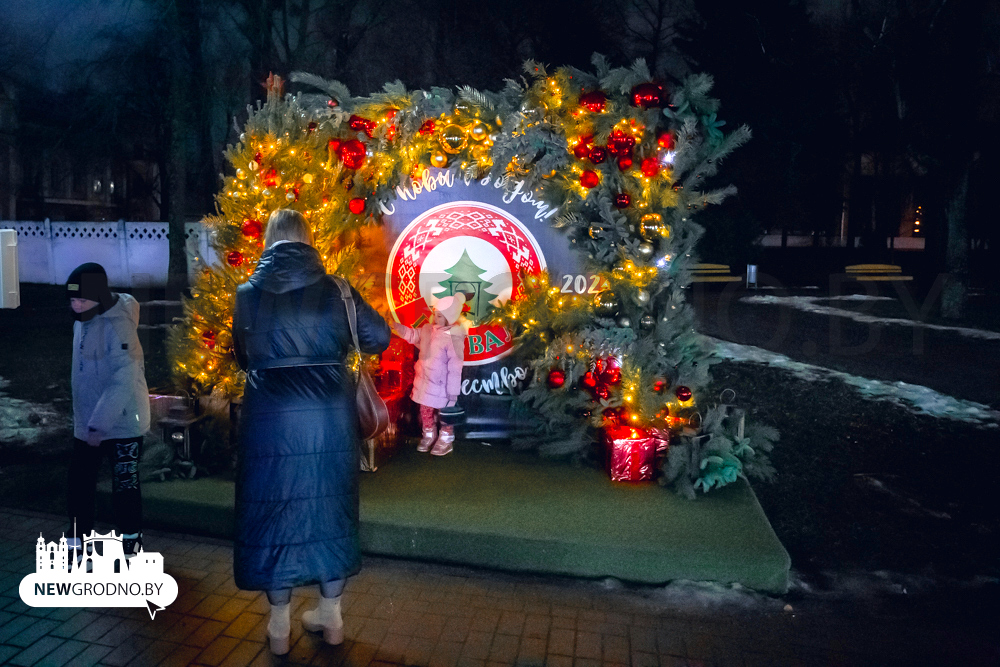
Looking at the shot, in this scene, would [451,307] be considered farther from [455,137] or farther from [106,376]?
[106,376]

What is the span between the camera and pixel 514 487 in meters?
5.64

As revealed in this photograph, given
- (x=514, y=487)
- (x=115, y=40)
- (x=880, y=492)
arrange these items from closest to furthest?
(x=514, y=487) → (x=880, y=492) → (x=115, y=40)

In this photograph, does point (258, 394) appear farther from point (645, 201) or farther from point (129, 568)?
point (645, 201)

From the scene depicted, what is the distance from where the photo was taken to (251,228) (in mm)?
5875

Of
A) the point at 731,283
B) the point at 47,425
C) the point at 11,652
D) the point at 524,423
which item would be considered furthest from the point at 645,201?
the point at 731,283

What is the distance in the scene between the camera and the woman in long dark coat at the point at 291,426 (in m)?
3.53

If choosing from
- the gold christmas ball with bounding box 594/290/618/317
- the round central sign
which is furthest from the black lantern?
the gold christmas ball with bounding box 594/290/618/317

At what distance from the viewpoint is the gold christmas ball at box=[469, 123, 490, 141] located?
6.12 meters

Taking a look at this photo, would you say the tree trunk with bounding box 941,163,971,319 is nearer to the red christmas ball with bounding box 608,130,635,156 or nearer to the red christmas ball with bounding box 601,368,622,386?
the red christmas ball with bounding box 608,130,635,156

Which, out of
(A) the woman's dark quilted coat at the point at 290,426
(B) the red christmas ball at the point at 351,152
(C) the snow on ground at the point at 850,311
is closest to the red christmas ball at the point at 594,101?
(B) the red christmas ball at the point at 351,152

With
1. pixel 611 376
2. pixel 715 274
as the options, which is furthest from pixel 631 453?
pixel 715 274

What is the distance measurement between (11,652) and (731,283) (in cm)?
2863

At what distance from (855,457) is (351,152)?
18.0 feet

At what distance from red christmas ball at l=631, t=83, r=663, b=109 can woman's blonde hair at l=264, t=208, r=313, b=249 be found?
10.2 ft
